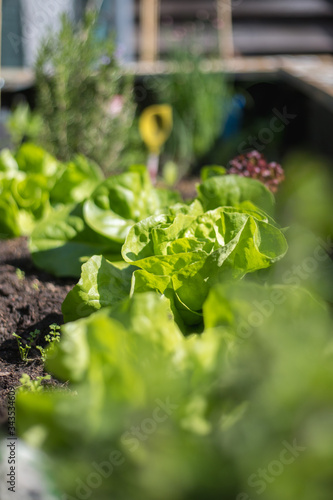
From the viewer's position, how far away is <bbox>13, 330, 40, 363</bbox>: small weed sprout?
4.77ft

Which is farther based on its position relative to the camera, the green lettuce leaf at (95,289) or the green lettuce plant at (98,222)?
the green lettuce plant at (98,222)

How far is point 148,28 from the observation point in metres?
6.10

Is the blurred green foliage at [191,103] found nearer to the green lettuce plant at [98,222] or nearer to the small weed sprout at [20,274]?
the green lettuce plant at [98,222]

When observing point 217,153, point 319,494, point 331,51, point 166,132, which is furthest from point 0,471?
point 331,51

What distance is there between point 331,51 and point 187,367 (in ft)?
21.4

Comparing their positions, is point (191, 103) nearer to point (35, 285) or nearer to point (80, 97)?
point (80, 97)

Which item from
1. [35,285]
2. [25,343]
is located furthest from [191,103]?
[25,343]

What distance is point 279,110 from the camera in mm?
4910

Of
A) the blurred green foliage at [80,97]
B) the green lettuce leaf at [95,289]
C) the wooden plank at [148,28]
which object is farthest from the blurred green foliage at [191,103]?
the green lettuce leaf at [95,289]

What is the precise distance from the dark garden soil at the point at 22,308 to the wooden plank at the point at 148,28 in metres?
4.47

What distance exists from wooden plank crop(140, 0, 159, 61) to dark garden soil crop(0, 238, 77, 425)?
447 cm

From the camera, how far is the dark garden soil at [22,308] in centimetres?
139

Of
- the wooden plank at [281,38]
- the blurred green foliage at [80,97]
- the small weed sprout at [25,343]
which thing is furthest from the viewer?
the wooden plank at [281,38]

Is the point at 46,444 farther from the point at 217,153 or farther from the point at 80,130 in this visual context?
the point at 217,153
